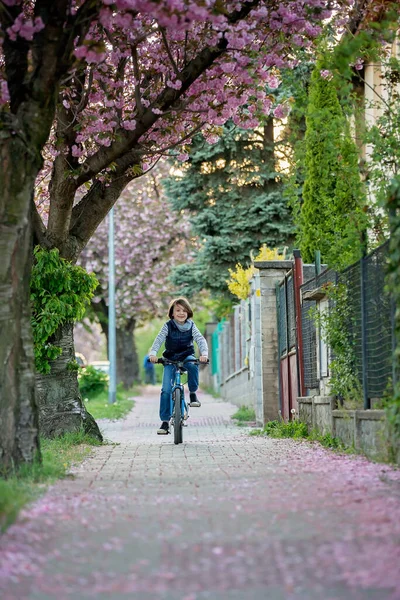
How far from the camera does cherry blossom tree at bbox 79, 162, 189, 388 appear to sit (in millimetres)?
44625

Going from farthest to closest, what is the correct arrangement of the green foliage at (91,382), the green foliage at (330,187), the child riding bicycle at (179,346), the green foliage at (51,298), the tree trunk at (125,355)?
the tree trunk at (125,355)
the green foliage at (91,382)
the child riding bicycle at (179,346)
the green foliage at (51,298)
the green foliage at (330,187)

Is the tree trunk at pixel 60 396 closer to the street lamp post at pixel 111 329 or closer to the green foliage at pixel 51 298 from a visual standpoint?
the green foliage at pixel 51 298

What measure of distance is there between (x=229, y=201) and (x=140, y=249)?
14787mm

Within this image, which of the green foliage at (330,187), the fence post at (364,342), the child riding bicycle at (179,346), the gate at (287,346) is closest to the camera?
the fence post at (364,342)

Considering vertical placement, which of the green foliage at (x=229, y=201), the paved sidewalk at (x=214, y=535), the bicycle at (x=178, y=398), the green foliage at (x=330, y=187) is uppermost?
the green foliage at (x=229, y=201)

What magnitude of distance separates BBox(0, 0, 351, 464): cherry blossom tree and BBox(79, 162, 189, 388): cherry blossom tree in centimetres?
2702

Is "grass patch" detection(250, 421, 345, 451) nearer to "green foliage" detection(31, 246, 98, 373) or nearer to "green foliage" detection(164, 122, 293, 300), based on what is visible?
"green foliage" detection(31, 246, 98, 373)

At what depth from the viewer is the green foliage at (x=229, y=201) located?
29828mm

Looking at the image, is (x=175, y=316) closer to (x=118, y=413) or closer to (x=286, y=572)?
(x=286, y=572)

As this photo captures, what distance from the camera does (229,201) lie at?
100 feet

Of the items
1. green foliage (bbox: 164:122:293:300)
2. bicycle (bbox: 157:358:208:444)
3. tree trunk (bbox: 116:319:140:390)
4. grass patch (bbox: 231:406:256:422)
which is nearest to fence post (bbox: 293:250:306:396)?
bicycle (bbox: 157:358:208:444)

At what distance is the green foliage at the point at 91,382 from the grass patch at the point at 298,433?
1835 cm

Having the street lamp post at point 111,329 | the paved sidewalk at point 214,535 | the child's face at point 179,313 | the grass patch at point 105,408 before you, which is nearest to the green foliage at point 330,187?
the child's face at point 179,313

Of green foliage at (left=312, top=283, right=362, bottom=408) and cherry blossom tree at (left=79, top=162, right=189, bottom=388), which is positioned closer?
green foliage at (left=312, top=283, right=362, bottom=408)
